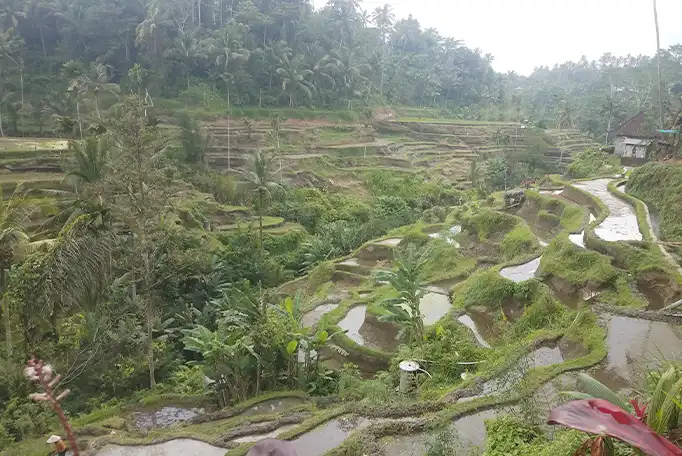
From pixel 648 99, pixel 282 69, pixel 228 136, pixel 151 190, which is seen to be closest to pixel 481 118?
pixel 648 99

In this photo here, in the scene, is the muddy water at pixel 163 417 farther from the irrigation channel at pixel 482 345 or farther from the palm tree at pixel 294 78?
the palm tree at pixel 294 78

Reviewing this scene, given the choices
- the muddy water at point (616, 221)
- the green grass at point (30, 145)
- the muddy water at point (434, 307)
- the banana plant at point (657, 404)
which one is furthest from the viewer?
the green grass at point (30, 145)

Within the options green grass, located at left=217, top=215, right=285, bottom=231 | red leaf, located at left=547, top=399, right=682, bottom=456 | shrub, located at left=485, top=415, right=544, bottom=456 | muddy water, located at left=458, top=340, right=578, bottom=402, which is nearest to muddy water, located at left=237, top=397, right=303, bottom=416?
muddy water, located at left=458, top=340, right=578, bottom=402

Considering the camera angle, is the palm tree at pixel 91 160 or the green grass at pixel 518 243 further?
the green grass at pixel 518 243

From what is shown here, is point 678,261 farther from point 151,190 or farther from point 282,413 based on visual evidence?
point 151,190

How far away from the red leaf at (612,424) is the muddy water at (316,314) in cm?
1233

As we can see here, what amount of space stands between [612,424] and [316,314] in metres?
13.7

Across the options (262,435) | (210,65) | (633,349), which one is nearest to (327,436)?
(262,435)

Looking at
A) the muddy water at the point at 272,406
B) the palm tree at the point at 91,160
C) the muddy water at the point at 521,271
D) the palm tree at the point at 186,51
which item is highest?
the palm tree at the point at 186,51

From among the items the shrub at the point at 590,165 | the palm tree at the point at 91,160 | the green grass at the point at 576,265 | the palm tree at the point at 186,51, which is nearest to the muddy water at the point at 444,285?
the green grass at the point at 576,265

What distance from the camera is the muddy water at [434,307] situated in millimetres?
13914

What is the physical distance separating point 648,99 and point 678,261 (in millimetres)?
46009

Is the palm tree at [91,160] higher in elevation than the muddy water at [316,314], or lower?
higher

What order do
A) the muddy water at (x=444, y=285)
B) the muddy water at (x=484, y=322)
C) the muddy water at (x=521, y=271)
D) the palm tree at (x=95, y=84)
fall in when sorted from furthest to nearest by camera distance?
the palm tree at (x=95, y=84) < the muddy water at (x=444, y=285) < the muddy water at (x=521, y=271) < the muddy water at (x=484, y=322)
